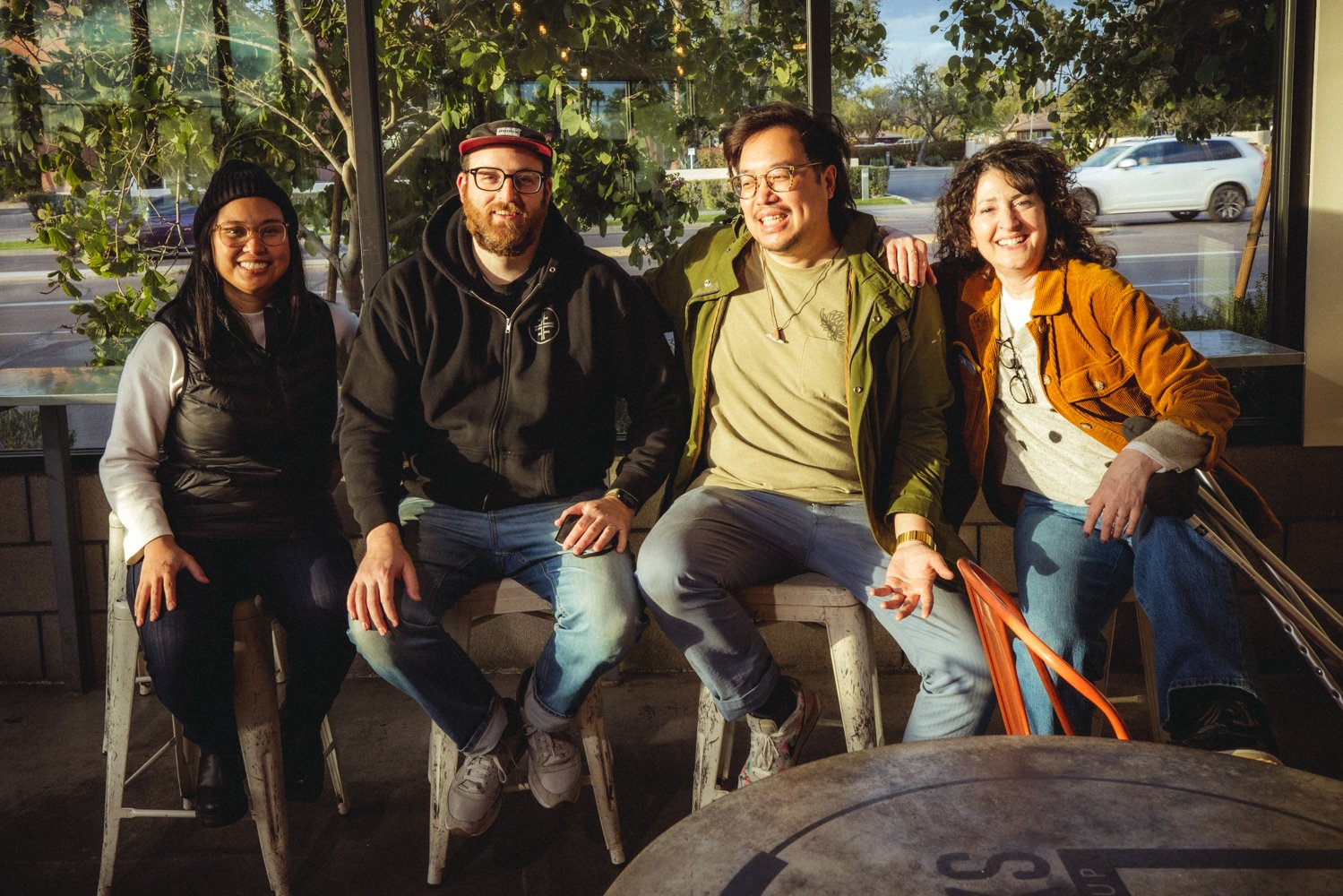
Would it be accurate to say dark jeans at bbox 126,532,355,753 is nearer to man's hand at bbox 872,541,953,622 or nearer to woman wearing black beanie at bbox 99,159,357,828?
woman wearing black beanie at bbox 99,159,357,828

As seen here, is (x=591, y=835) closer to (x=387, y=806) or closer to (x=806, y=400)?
(x=387, y=806)

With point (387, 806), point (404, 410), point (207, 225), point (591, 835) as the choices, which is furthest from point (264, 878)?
point (207, 225)

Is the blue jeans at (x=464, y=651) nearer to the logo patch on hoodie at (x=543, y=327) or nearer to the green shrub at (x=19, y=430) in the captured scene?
the logo patch on hoodie at (x=543, y=327)

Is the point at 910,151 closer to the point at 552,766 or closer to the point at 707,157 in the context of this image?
the point at 707,157

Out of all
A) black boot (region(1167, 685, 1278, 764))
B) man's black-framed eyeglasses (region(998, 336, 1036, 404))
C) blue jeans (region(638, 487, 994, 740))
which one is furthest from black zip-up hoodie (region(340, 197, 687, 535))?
black boot (region(1167, 685, 1278, 764))

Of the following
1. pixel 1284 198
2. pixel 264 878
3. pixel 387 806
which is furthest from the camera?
pixel 1284 198

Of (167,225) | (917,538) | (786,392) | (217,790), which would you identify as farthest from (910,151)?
(217,790)

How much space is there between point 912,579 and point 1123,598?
0.46 m

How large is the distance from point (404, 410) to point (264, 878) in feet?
3.26

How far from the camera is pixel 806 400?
8.22ft

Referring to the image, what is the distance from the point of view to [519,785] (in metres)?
2.46

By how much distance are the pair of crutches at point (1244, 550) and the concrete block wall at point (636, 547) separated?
99 cm

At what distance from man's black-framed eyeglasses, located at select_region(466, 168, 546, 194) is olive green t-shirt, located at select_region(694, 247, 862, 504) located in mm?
489

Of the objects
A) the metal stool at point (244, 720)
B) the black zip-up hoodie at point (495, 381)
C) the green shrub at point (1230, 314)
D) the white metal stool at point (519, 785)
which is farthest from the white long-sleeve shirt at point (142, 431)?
the green shrub at point (1230, 314)
